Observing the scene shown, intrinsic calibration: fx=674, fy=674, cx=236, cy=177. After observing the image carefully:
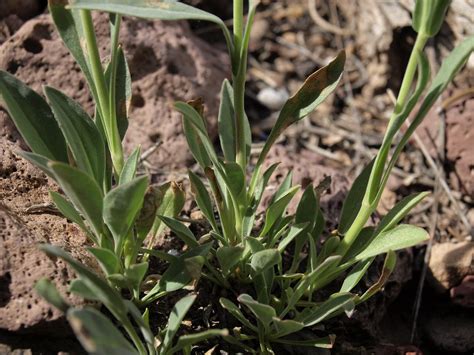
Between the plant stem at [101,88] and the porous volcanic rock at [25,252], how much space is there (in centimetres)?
28

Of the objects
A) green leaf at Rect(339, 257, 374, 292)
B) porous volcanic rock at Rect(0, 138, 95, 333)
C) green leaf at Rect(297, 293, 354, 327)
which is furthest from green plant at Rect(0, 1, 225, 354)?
green leaf at Rect(339, 257, 374, 292)

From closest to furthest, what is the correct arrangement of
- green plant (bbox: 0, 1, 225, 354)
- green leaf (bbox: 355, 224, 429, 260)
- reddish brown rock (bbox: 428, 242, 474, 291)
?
green plant (bbox: 0, 1, 225, 354) → green leaf (bbox: 355, 224, 429, 260) → reddish brown rock (bbox: 428, 242, 474, 291)

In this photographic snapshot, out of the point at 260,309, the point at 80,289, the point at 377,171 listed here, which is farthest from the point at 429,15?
the point at 80,289

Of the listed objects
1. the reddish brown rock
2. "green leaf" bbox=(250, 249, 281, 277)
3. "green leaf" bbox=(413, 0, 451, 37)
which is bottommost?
the reddish brown rock

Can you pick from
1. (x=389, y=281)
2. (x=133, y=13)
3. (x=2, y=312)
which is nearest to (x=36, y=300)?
(x=2, y=312)

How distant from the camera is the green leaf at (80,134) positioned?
1691 millimetres

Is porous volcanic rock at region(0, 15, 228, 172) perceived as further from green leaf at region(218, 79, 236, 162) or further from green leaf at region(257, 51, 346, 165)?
green leaf at region(257, 51, 346, 165)

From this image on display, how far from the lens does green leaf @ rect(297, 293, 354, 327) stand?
1742 mm

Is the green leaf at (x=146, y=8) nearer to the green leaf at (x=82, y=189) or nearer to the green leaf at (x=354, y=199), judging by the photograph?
the green leaf at (x=82, y=189)

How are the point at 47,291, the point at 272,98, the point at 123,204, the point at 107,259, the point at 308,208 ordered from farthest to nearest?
the point at 272,98, the point at 308,208, the point at 107,259, the point at 123,204, the point at 47,291

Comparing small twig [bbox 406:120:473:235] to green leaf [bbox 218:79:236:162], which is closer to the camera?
green leaf [bbox 218:79:236:162]

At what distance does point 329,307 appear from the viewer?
5.82ft

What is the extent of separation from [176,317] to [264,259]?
27 centimetres

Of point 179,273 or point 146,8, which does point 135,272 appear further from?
point 146,8
